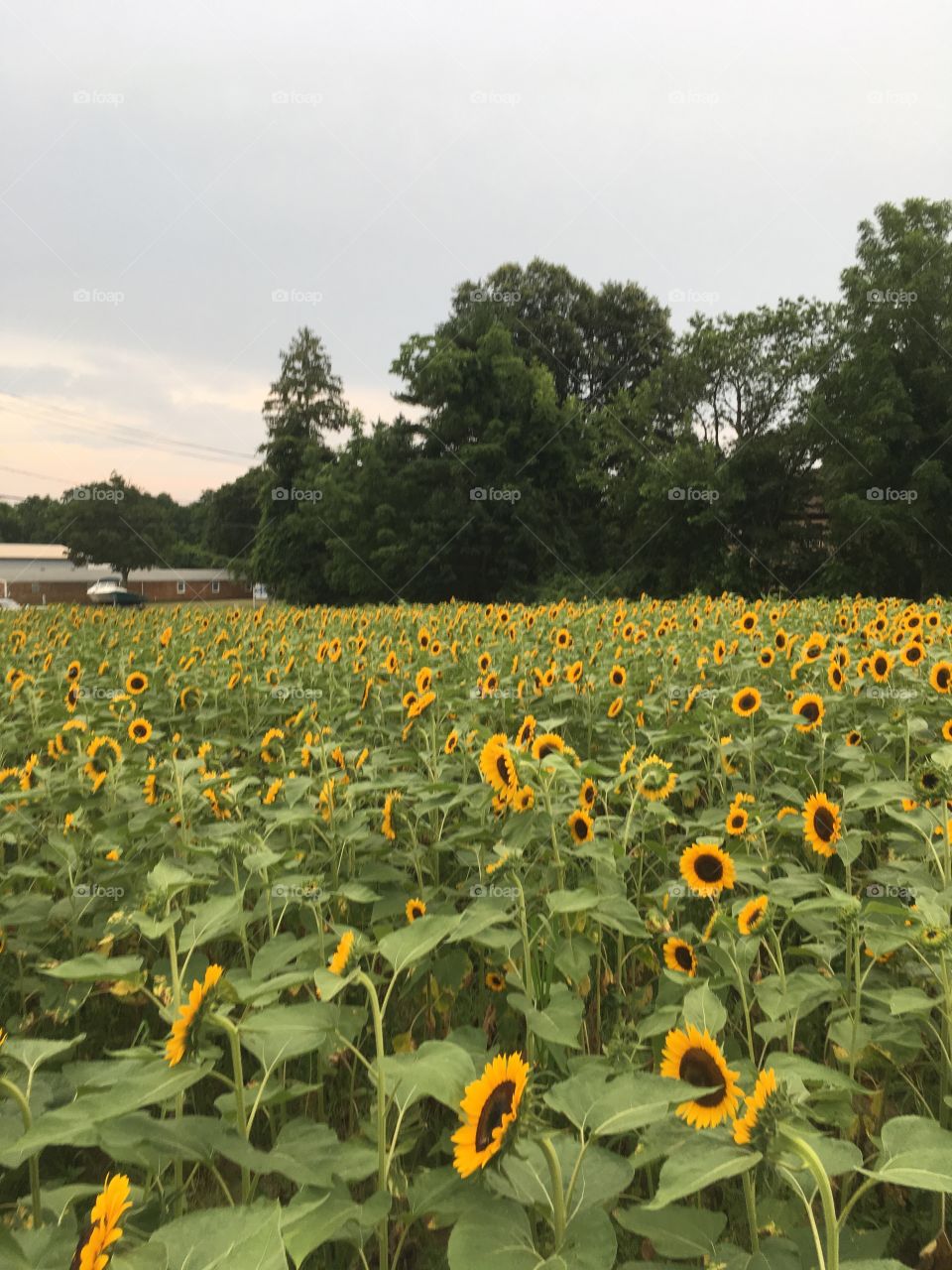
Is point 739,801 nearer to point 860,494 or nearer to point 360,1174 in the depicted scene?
point 360,1174

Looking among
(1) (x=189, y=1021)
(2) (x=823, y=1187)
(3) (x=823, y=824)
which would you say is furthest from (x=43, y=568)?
(2) (x=823, y=1187)

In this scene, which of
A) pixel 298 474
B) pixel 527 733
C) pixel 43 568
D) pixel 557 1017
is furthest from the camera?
pixel 43 568

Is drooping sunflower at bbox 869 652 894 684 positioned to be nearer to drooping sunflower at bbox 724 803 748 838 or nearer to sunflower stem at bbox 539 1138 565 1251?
drooping sunflower at bbox 724 803 748 838

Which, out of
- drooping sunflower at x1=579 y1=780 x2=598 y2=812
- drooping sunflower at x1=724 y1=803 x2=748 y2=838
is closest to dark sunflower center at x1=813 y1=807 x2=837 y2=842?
drooping sunflower at x1=724 y1=803 x2=748 y2=838

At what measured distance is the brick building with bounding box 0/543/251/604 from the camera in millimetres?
66750

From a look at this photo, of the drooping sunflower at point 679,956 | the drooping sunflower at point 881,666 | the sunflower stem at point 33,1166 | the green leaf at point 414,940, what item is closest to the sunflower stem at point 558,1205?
the green leaf at point 414,940

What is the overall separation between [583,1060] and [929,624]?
505 centimetres

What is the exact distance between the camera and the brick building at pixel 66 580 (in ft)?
219

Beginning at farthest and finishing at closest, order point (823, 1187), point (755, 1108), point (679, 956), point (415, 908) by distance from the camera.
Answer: point (415, 908), point (679, 956), point (755, 1108), point (823, 1187)

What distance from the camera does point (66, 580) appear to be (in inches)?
2731

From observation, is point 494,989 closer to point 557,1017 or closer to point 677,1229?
point 557,1017

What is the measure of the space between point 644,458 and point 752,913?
2747cm

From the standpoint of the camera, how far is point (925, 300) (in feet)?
79.5

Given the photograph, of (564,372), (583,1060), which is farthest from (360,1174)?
(564,372)
